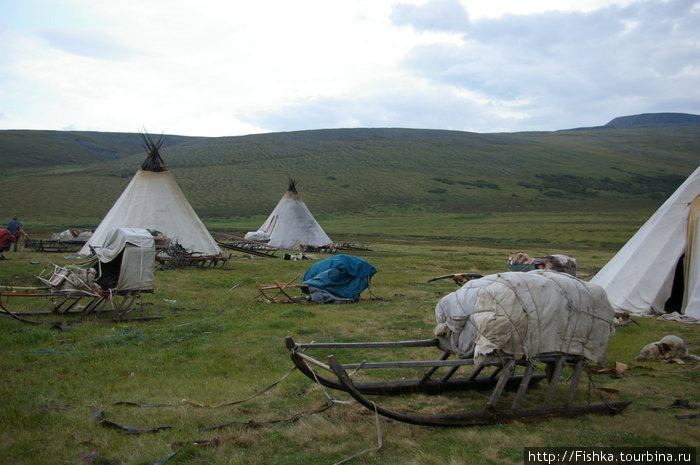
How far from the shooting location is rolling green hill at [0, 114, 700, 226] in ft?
231

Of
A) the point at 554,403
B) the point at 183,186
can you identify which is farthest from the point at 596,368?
the point at 183,186

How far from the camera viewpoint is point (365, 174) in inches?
3593

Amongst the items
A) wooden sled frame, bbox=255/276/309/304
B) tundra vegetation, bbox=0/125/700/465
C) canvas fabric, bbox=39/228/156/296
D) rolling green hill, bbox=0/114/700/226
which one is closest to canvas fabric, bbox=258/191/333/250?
tundra vegetation, bbox=0/125/700/465

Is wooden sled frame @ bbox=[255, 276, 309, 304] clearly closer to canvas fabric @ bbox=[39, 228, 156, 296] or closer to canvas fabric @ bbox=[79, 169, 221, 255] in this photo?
canvas fabric @ bbox=[39, 228, 156, 296]

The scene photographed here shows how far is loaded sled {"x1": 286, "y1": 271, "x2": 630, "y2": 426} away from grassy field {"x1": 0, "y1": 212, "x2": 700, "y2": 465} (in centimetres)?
17

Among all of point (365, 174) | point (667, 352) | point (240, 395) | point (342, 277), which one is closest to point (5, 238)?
point (342, 277)

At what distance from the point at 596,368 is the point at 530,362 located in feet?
10.4

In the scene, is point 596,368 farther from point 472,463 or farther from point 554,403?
point 472,463

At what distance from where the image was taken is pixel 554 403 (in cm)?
682

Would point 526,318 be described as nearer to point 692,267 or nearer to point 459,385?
point 459,385

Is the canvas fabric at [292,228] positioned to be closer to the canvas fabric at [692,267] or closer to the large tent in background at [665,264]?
the large tent in background at [665,264]

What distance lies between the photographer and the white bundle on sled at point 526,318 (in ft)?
19.5

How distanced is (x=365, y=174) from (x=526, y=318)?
282 feet

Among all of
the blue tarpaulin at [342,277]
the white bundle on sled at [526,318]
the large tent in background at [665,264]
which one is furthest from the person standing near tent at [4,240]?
the large tent in background at [665,264]
